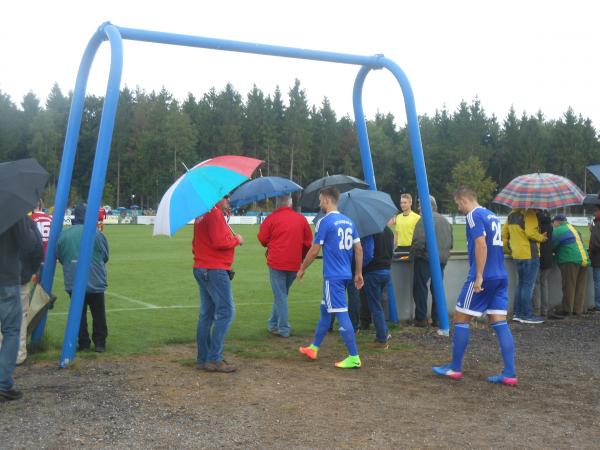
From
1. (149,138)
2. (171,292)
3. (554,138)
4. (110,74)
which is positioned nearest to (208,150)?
(149,138)

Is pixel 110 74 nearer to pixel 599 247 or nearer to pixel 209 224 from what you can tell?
pixel 209 224

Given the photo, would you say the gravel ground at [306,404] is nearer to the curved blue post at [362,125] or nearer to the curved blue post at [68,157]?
the curved blue post at [68,157]

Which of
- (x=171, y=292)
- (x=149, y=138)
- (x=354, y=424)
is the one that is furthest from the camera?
(x=149, y=138)

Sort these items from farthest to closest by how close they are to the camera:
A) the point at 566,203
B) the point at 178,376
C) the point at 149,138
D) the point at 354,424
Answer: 1. the point at 149,138
2. the point at 566,203
3. the point at 178,376
4. the point at 354,424

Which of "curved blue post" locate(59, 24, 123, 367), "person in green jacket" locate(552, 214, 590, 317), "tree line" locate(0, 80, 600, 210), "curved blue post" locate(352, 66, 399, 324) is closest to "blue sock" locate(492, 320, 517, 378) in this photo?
"curved blue post" locate(352, 66, 399, 324)

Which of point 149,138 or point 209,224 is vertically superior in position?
point 149,138

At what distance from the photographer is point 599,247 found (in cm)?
1141

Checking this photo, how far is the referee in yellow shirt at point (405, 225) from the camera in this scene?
419 inches

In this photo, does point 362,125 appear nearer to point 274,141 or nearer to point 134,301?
point 134,301

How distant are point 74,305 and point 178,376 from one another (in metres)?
1.32

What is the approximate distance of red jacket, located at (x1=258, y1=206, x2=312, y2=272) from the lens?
895cm

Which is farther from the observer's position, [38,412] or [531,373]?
[531,373]

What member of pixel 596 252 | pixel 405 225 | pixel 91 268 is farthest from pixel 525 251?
pixel 91 268

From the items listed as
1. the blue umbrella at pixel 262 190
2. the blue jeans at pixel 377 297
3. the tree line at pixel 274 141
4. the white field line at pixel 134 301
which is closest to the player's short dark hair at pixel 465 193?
the blue jeans at pixel 377 297
